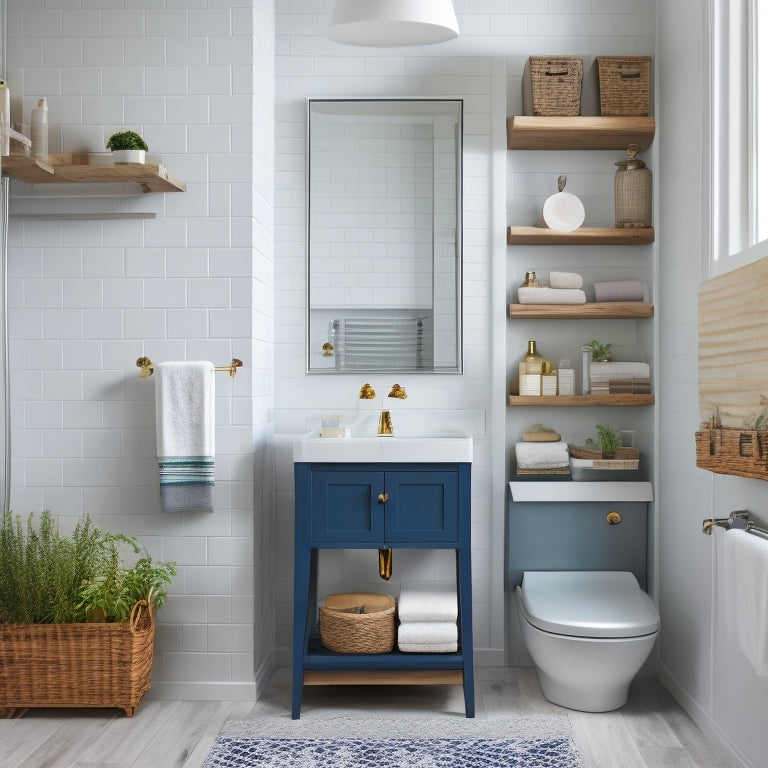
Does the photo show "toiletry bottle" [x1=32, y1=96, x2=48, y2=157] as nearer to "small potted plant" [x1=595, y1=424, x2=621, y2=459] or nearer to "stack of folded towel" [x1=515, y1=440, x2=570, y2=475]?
"stack of folded towel" [x1=515, y1=440, x2=570, y2=475]

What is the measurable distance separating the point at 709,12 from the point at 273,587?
2.65 meters

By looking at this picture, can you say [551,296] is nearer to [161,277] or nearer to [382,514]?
[382,514]

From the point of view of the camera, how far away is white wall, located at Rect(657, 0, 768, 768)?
2.60 metres

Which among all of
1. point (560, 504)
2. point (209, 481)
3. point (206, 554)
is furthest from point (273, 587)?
point (560, 504)

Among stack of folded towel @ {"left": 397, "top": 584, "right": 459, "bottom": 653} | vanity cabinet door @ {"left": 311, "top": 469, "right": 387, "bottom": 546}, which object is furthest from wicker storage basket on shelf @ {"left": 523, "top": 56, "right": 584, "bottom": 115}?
stack of folded towel @ {"left": 397, "top": 584, "right": 459, "bottom": 653}

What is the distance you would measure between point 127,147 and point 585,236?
5.74ft

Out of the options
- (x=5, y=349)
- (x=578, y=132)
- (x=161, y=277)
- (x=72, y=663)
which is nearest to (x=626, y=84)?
(x=578, y=132)

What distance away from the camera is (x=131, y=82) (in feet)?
10.4

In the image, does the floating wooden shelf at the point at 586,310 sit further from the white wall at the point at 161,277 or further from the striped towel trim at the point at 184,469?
the striped towel trim at the point at 184,469

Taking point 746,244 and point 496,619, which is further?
point 496,619

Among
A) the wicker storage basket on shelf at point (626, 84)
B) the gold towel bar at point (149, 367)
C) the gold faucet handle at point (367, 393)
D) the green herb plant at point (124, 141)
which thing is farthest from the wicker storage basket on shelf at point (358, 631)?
the wicker storage basket on shelf at point (626, 84)

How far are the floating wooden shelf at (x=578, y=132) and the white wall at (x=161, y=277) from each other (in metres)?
1.05

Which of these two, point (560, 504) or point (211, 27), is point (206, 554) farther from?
point (211, 27)

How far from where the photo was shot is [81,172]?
2973 millimetres
